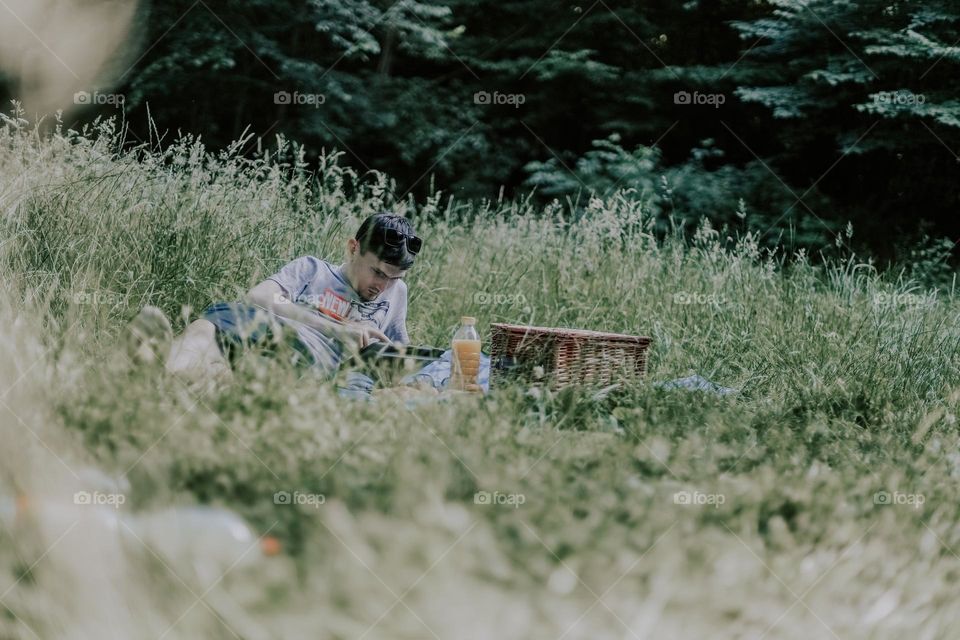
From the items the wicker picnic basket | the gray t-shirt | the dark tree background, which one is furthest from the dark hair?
the dark tree background

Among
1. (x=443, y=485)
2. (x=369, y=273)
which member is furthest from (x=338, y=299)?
(x=443, y=485)

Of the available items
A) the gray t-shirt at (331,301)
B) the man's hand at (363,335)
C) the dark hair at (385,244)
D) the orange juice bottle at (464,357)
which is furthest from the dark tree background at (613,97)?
the orange juice bottle at (464,357)

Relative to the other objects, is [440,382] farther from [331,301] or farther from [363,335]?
[331,301]

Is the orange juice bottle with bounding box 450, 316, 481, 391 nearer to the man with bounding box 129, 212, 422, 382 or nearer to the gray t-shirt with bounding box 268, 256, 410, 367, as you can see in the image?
the man with bounding box 129, 212, 422, 382

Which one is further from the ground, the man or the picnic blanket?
the man

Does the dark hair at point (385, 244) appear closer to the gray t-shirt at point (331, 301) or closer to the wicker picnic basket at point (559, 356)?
the gray t-shirt at point (331, 301)

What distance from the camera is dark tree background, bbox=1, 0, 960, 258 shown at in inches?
366

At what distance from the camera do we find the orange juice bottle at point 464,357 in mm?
3549

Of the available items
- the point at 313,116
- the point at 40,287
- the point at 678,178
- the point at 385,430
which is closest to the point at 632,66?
the point at 678,178

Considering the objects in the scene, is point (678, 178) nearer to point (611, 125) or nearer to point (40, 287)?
point (611, 125)

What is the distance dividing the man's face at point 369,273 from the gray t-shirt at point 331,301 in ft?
0.17

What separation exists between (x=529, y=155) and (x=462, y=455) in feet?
30.3

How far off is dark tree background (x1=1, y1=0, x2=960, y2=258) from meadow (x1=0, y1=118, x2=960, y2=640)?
5.18 meters

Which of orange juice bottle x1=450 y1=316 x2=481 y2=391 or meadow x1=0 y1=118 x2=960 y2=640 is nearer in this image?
meadow x1=0 y1=118 x2=960 y2=640
